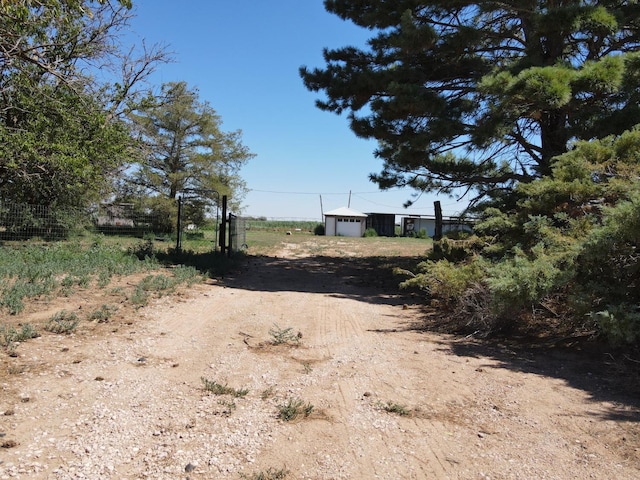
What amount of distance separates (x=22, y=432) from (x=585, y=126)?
1030cm

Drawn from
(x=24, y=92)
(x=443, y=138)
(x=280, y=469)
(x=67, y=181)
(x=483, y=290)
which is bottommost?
(x=280, y=469)

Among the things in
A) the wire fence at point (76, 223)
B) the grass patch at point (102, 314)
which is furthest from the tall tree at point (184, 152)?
the grass patch at point (102, 314)

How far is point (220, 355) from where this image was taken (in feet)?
16.4

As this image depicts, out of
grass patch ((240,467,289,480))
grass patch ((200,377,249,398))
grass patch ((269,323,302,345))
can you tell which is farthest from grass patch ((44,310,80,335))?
grass patch ((240,467,289,480))

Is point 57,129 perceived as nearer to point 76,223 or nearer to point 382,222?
point 76,223

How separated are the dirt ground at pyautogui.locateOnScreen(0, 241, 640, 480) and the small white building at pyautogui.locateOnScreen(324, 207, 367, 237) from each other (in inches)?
1458

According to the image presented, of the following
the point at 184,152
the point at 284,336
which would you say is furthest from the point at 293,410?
the point at 184,152

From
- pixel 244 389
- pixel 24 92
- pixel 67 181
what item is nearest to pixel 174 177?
pixel 67 181

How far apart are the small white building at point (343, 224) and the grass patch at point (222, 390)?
129 feet

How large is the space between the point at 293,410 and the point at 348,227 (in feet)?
133

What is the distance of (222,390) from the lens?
3920mm

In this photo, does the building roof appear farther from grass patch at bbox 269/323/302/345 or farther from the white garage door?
grass patch at bbox 269/323/302/345

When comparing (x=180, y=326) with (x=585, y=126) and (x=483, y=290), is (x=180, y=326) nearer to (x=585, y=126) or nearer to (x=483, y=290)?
(x=483, y=290)

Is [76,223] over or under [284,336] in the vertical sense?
over
